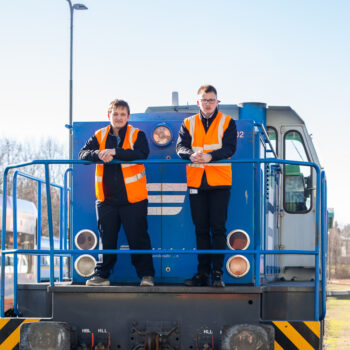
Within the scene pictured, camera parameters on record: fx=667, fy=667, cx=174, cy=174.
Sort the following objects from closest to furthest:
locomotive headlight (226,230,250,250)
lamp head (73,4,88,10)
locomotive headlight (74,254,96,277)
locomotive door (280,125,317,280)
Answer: locomotive headlight (226,230,250,250) < locomotive headlight (74,254,96,277) < locomotive door (280,125,317,280) < lamp head (73,4,88,10)

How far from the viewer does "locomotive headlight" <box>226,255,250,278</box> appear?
5.87 metres

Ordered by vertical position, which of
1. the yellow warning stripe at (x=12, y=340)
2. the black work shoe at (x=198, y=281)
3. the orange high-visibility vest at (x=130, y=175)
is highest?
the orange high-visibility vest at (x=130, y=175)

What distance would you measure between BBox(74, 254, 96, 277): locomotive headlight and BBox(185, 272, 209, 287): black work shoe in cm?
93

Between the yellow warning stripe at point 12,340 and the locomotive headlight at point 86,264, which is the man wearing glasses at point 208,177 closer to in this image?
the locomotive headlight at point 86,264

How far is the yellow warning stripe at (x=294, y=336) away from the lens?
5359 millimetres

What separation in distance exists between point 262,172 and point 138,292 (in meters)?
1.75

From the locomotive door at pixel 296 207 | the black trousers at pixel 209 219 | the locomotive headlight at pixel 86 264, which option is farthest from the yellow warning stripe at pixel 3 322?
the locomotive door at pixel 296 207

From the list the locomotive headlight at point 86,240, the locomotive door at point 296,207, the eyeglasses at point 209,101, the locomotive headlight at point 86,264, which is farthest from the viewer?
the locomotive door at point 296,207

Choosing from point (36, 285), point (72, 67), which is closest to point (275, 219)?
point (36, 285)

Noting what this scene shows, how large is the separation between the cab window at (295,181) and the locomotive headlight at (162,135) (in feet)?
8.11

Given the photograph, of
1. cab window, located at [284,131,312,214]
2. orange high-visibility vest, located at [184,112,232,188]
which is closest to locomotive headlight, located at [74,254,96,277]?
orange high-visibility vest, located at [184,112,232,188]

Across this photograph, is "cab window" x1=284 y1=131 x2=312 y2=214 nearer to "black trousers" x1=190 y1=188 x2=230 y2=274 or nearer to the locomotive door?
the locomotive door

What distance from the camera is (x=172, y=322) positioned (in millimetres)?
5602

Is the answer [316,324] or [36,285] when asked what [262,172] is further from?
[36,285]
